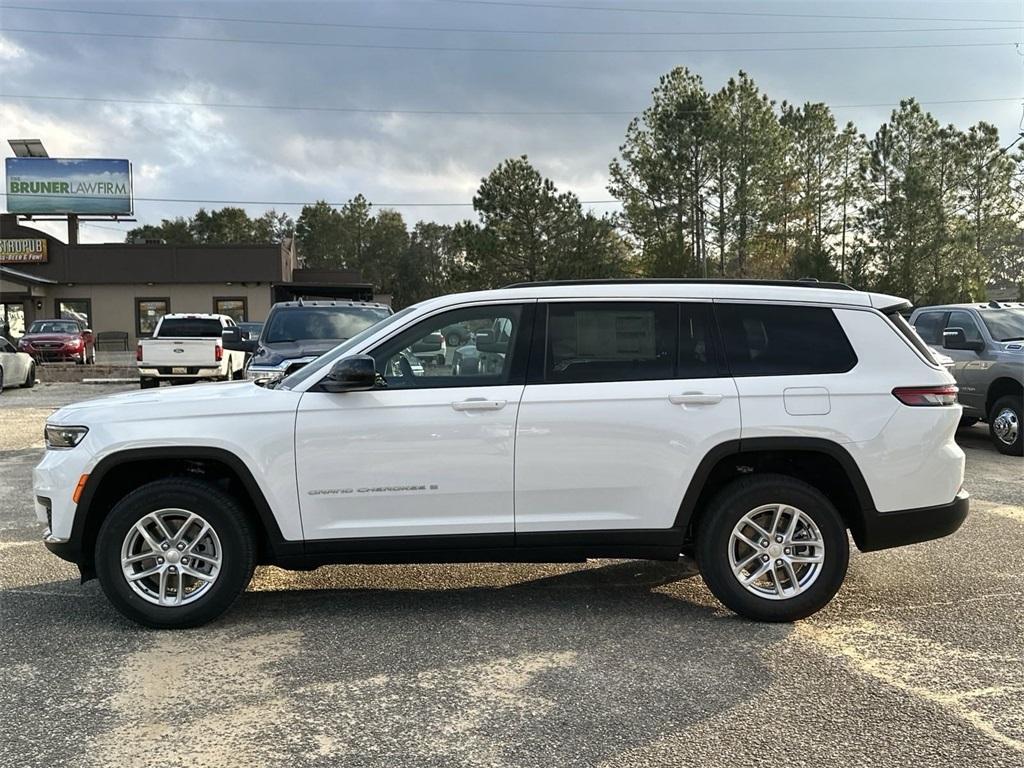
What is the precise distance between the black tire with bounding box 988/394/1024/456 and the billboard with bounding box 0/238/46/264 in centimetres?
3844

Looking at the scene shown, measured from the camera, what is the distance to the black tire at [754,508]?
4293 millimetres

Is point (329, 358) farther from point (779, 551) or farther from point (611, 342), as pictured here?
point (779, 551)

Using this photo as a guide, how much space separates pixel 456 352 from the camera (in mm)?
4426

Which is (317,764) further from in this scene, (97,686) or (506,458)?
(506,458)

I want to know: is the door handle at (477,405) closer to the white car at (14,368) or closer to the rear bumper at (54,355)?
the white car at (14,368)

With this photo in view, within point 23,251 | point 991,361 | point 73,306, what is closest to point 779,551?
point 991,361

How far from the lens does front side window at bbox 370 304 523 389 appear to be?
4324mm

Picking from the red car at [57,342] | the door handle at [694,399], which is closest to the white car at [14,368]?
the red car at [57,342]

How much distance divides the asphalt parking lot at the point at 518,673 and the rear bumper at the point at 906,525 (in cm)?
45

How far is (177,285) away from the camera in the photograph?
36812 millimetres

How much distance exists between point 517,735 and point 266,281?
35923 millimetres

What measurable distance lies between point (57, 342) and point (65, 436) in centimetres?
2387

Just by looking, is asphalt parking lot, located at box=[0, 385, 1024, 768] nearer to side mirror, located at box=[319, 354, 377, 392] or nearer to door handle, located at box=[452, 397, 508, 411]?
door handle, located at box=[452, 397, 508, 411]

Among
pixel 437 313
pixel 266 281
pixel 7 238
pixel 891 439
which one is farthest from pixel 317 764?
pixel 7 238
